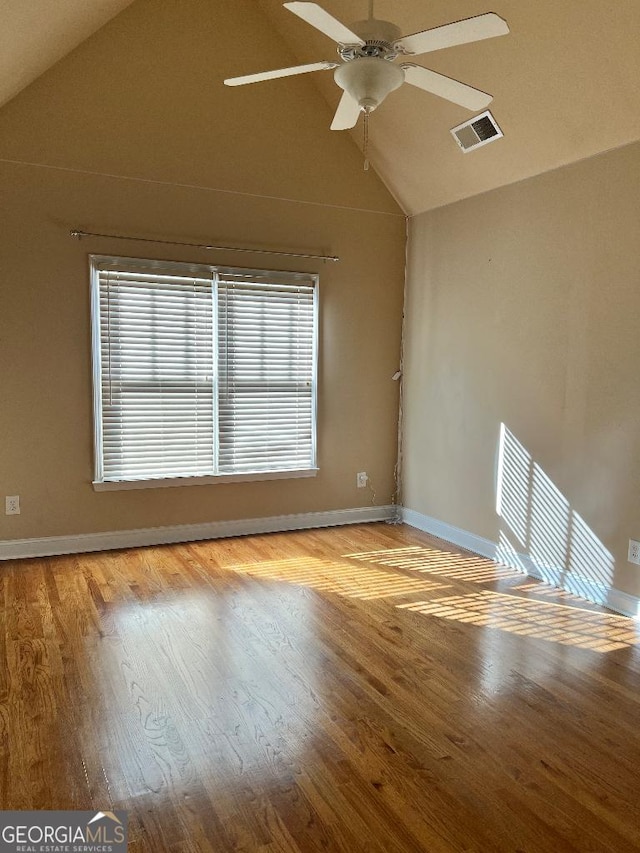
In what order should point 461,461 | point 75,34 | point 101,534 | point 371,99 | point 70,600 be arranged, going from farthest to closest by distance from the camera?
point 461,461
point 101,534
point 75,34
point 70,600
point 371,99

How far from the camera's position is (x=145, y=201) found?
170 inches

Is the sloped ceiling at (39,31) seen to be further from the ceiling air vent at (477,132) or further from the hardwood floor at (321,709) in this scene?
the hardwood floor at (321,709)

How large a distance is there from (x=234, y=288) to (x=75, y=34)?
6.01 feet

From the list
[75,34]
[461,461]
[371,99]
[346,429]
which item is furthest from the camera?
[346,429]

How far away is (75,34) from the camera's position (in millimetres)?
3801

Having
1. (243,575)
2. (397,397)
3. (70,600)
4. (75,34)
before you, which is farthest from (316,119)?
(70,600)

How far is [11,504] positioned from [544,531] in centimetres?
353

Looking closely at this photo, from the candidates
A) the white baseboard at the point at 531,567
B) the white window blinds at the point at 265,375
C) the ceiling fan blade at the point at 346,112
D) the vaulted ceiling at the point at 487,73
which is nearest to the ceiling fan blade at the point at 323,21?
the ceiling fan blade at the point at 346,112

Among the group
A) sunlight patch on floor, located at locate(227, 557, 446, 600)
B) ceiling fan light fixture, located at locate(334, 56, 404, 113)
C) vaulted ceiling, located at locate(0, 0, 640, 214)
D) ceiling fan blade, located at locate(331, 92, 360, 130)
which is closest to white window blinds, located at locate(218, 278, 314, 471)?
sunlight patch on floor, located at locate(227, 557, 446, 600)

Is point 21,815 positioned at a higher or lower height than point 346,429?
lower

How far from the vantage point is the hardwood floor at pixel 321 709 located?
1858 millimetres

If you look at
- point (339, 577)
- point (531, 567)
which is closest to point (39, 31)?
point (339, 577)

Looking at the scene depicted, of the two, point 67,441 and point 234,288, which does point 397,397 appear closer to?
point 234,288

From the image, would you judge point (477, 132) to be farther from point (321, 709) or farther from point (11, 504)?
point (11, 504)
